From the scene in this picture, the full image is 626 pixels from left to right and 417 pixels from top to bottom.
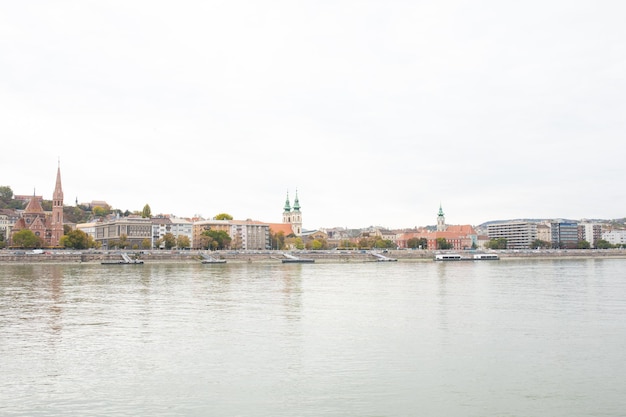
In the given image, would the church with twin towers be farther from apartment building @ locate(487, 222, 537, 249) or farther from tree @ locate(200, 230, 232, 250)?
apartment building @ locate(487, 222, 537, 249)

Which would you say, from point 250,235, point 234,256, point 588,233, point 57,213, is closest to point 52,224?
point 57,213

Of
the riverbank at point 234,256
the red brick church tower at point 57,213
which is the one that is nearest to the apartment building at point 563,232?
the riverbank at point 234,256

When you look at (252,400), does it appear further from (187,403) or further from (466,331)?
(466,331)

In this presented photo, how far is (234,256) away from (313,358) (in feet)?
270

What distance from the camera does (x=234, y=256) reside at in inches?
3873

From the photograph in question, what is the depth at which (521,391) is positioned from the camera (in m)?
13.7

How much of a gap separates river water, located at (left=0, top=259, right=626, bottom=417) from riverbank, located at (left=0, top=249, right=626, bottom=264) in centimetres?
5760

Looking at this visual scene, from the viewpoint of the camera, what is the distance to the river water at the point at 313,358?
12.8m

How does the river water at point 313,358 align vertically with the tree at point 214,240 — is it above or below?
below

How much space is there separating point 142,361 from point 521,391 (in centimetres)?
930

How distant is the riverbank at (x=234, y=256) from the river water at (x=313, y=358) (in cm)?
5760

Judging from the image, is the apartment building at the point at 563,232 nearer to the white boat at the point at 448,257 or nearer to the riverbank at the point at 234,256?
the riverbank at the point at 234,256

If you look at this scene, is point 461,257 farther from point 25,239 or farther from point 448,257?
point 25,239

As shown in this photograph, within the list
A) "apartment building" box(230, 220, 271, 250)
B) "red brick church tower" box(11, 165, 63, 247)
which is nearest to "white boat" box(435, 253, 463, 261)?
"apartment building" box(230, 220, 271, 250)
